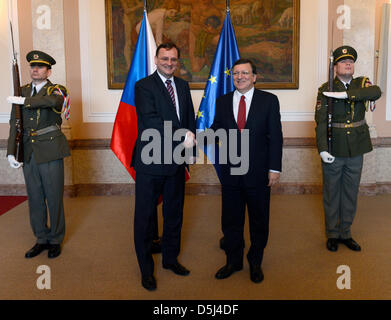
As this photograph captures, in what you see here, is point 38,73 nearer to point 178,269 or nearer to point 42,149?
point 42,149

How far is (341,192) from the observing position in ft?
12.2

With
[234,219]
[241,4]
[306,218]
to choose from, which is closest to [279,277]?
[234,219]

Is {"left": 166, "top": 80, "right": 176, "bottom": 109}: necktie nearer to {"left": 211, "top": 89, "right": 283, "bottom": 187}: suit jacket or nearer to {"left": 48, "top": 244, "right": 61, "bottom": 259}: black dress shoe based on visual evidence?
{"left": 211, "top": 89, "right": 283, "bottom": 187}: suit jacket

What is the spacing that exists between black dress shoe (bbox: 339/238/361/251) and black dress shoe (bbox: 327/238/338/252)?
0.33 feet

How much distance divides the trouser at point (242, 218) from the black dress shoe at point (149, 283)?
2.07 feet

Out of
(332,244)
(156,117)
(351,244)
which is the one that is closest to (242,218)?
(156,117)

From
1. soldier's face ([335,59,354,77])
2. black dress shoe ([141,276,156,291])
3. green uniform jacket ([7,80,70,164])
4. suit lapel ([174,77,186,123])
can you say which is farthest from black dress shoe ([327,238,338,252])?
green uniform jacket ([7,80,70,164])

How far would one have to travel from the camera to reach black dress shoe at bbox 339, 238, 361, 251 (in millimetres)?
3627

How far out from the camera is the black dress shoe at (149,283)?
111 inches

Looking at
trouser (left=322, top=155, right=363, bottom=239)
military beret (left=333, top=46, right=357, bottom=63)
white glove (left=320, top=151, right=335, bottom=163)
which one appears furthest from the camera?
trouser (left=322, top=155, right=363, bottom=239)

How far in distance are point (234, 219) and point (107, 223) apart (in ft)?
6.80

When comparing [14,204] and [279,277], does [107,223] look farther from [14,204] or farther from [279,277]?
[279,277]

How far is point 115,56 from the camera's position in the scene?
589 cm

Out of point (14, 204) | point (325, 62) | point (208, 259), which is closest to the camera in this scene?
point (208, 259)
